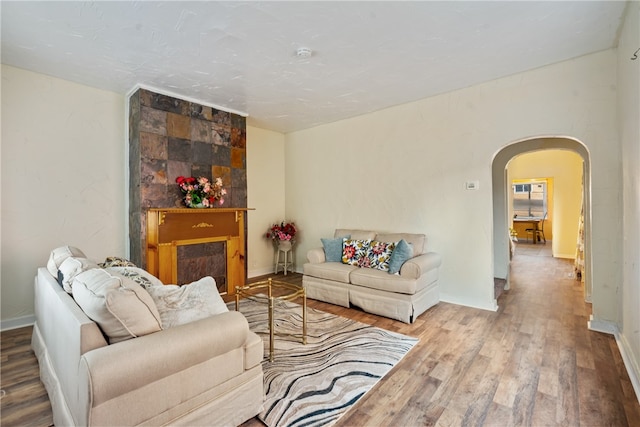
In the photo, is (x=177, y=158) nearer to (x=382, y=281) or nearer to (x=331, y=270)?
(x=331, y=270)

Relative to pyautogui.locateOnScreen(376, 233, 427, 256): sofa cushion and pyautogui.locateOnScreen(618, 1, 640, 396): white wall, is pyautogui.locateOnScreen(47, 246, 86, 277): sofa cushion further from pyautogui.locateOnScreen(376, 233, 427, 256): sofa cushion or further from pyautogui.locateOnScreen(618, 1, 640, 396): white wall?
pyautogui.locateOnScreen(618, 1, 640, 396): white wall

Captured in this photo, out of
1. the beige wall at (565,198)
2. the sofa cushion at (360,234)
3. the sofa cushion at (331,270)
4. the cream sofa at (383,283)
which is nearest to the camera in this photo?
the cream sofa at (383,283)

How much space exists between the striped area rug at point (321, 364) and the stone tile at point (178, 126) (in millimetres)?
2563

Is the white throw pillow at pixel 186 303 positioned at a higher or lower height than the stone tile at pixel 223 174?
lower

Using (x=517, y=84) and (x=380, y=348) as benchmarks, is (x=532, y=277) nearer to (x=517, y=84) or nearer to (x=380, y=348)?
(x=517, y=84)

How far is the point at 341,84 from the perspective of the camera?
358cm

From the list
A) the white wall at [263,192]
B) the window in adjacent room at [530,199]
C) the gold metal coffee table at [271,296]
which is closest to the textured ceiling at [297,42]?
the white wall at [263,192]

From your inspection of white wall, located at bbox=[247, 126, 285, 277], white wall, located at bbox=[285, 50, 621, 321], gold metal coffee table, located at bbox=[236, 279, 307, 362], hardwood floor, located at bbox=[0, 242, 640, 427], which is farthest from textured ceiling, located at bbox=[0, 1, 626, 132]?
hardwood floor, located at bbox=[0, 242, 640, 427]

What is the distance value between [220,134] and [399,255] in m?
3.14

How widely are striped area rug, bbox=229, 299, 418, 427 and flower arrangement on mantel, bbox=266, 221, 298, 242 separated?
2.10m

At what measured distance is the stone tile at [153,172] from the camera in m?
3.63

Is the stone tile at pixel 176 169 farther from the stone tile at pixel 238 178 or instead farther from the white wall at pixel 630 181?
the white wall at pixel 630 181

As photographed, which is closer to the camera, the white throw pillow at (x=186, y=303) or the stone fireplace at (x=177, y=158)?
the white throw pillow at (x=186, y=303)

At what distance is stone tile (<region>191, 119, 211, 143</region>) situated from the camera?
4.11m
